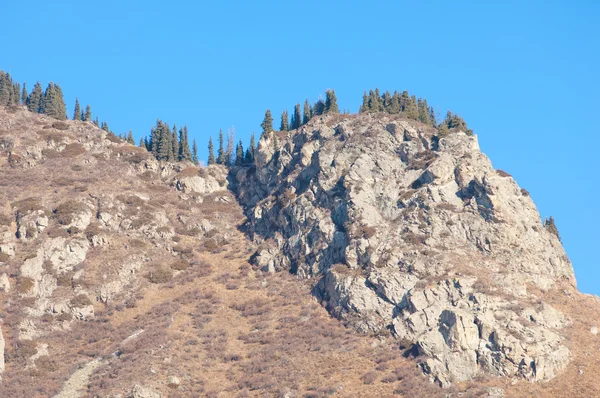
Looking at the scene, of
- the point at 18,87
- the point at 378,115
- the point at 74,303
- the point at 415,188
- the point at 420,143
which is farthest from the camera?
the point at 18,87

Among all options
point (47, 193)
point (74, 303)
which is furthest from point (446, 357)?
point (47, 193)

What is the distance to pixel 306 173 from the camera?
132 metres

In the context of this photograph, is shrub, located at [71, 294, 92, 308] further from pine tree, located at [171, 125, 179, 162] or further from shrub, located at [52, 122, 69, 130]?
shrub, located at [52, 122, 69, 130]

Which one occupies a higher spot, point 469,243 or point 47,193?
point 47,193

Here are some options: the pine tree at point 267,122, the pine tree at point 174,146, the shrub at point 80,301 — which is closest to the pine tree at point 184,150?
the pine tree at point 174,146

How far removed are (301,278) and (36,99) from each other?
334 ft

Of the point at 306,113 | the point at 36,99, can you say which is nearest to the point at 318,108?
the point at 306,113

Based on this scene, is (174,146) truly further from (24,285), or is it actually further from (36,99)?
(24,285)

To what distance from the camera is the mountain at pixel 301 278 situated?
3558 inches

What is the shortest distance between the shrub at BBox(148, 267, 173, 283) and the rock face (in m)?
14.0

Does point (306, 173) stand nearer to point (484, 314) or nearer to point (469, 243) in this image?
point (469, 243)

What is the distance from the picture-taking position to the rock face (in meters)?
90.4

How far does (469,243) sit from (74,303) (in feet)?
187

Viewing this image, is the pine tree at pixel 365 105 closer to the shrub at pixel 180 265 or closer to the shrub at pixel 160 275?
the shrub at pixel 180 265
